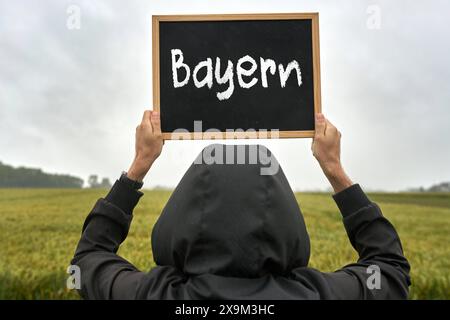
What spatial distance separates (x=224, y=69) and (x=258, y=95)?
0.20m

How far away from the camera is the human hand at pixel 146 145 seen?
184 cm

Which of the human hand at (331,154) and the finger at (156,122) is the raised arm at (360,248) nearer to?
the human hand at (331,154)

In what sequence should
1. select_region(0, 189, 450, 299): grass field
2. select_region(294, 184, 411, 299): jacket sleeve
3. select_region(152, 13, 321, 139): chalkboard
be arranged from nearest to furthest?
1. select_region(294, 184, 411, 299): jacket sleeve
2. select_region(152, 13, 321, 139): chalkboard
3. select_region(0, 189, 450, 299): grass field

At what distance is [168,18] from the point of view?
2.22m

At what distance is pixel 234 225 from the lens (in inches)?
57.7

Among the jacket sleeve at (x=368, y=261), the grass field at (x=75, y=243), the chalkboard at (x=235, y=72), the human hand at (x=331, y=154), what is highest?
the chalkboard at (x=235, y=72)

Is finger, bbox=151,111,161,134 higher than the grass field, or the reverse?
finger, bbox=151,111,161,134

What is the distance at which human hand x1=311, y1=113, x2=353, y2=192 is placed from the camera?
5.99 feet

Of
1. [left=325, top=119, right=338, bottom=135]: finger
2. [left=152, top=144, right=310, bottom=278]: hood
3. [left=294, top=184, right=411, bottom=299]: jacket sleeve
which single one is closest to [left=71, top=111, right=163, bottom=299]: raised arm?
[left=152, top=144, right=310, bottom=278]: hood

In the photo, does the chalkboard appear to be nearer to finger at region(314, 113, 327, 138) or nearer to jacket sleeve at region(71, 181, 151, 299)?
finger at region(314, 113, 327, 138)

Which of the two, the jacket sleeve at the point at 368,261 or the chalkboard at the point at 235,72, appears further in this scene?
the chalkboard at the point at 235,72

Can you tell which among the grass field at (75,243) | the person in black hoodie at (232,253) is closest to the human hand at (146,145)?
the person in black hoodie at (232,253)
